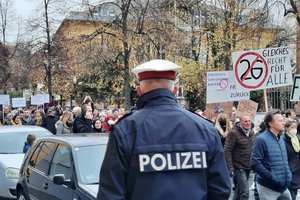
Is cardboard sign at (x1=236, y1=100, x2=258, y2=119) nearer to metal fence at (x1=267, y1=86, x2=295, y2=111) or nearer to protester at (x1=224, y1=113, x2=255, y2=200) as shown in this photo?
protester at (x1=224, y1=113, x2=255, y2=200)

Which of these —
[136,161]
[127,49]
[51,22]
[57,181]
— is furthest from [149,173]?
[51,22]

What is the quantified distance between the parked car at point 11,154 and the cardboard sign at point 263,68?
436 centimetres

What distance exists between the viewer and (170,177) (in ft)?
9.16

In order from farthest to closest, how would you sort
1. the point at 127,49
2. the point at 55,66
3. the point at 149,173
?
1. the point at 55,66
2. the point at 127,49
3. the point at 149,173

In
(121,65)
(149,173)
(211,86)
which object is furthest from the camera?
(121,65)

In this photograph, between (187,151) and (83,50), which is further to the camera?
(83,50)

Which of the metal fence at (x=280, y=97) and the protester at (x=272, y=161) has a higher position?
the protester at (x=272, y=161)

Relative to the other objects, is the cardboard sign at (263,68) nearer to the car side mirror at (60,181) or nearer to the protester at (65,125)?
the car side mirror at (60,181)

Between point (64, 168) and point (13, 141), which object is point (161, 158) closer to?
point (64, 168)

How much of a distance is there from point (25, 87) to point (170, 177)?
5184 centimetres

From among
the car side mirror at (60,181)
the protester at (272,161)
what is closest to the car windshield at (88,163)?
the car side mirror at (60,181)

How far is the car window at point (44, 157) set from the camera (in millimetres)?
7195

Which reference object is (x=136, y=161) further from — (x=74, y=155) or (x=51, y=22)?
(x=51, y=22)

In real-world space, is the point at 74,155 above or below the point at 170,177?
below
